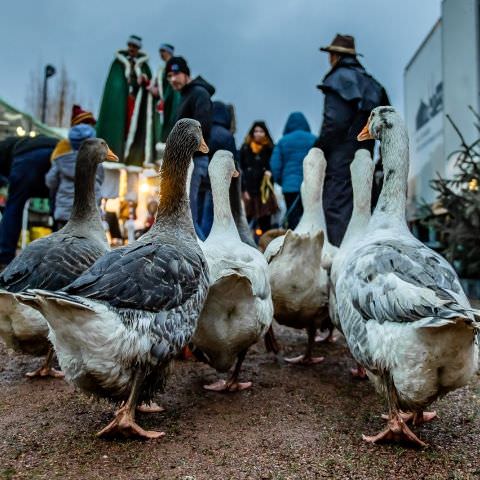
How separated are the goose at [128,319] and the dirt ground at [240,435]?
0.23 meters

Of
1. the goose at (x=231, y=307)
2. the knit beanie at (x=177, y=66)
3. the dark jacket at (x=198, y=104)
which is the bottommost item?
the goose at (x=231, y=307)

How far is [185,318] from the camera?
270 cm

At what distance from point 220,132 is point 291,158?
50.6 inches

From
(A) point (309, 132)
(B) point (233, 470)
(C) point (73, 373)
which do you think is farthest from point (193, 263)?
(A) point (309, 132)

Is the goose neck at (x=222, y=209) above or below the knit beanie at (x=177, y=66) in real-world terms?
below

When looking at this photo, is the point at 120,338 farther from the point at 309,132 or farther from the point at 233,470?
the point at 309,132

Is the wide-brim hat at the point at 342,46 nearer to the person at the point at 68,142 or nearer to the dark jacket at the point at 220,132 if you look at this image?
the dark jacket at the point at 220,132

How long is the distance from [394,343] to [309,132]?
17.4 ft

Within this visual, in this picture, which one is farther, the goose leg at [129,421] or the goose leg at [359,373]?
the goose leg at [359,373]

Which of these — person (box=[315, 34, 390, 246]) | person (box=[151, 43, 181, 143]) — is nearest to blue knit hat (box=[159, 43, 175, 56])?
person (box=[151, 43, 181, 143])

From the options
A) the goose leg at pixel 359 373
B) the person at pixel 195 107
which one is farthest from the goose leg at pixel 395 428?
the person at pixel 195 107

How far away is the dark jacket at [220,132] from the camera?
19.8 feet

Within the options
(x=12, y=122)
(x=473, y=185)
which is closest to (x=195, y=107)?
(x=473, y=185)

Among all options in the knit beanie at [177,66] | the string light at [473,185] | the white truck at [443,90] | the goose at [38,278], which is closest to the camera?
the goose at [38,278]
